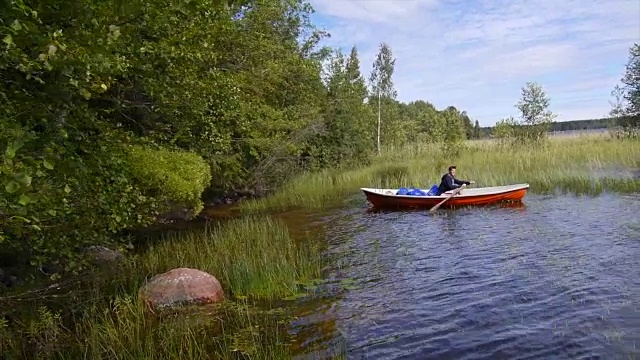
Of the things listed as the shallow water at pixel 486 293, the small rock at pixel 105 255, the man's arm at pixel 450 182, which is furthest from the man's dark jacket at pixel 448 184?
the small rock at pixel 105 255

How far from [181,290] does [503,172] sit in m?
15.8

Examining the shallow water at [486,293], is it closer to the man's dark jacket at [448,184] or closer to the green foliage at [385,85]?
the man's dark jacket at [448,184]

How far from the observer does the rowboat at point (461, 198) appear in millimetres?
15570

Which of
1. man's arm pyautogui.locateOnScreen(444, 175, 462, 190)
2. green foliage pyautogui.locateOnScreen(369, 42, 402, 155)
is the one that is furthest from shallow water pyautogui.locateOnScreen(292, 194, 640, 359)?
green foliage pyautogui.locateOnScreen(369, 42, 402, 155)

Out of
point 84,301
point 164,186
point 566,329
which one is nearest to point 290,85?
point 164,186

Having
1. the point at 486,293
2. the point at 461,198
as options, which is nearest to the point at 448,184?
the point at 461,198

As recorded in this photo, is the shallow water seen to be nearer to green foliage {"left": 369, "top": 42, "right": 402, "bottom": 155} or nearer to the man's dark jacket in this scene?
the man's dark jacket

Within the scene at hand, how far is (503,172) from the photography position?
2030 cm

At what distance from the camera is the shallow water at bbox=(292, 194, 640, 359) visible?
5734 millimetres

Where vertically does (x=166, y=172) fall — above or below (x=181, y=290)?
above

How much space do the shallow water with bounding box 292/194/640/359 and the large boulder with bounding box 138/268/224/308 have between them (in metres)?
1.64

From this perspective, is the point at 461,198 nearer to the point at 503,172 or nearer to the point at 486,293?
the point at 503,172

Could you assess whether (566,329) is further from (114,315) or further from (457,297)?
(114,315)

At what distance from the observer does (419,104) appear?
10975 cm
